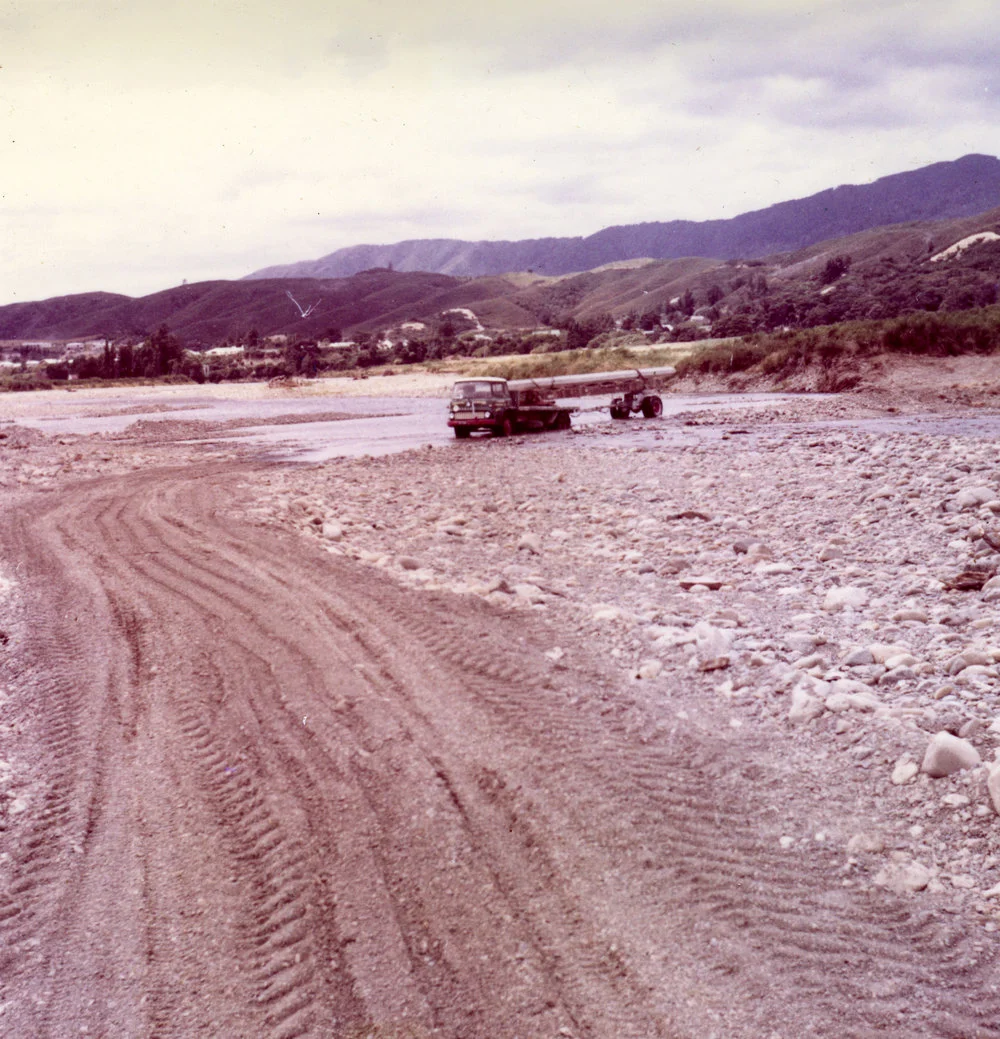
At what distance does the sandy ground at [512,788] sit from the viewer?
3824mm

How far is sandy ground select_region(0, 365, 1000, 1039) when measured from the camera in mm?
3824

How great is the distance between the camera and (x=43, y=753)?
6.41m

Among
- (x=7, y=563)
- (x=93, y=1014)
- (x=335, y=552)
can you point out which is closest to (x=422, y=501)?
(x=335, y=552)

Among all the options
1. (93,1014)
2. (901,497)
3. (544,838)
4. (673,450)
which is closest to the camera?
(93,1014)

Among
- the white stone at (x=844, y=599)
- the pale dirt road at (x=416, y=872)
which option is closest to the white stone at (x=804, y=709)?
the pale dirt road at (x=416, y=872)

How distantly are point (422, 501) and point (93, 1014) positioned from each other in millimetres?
15159

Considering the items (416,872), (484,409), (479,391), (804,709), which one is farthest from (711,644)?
(479,391)

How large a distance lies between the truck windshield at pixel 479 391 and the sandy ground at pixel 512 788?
21464mm

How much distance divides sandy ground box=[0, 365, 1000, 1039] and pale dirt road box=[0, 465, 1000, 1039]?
2 cm

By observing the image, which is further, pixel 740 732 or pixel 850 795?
pixel 740 732

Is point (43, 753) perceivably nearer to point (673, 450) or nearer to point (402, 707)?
point (402, 707)

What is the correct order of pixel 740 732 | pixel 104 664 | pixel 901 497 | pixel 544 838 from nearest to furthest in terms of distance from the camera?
pixel 544 838 < pixel 740 732 < pixel 104 664 < pixel 901 497

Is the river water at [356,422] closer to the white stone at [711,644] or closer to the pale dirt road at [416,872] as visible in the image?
the white stone at [711,644]

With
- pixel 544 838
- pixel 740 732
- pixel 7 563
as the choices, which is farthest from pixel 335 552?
pixel 544 838
